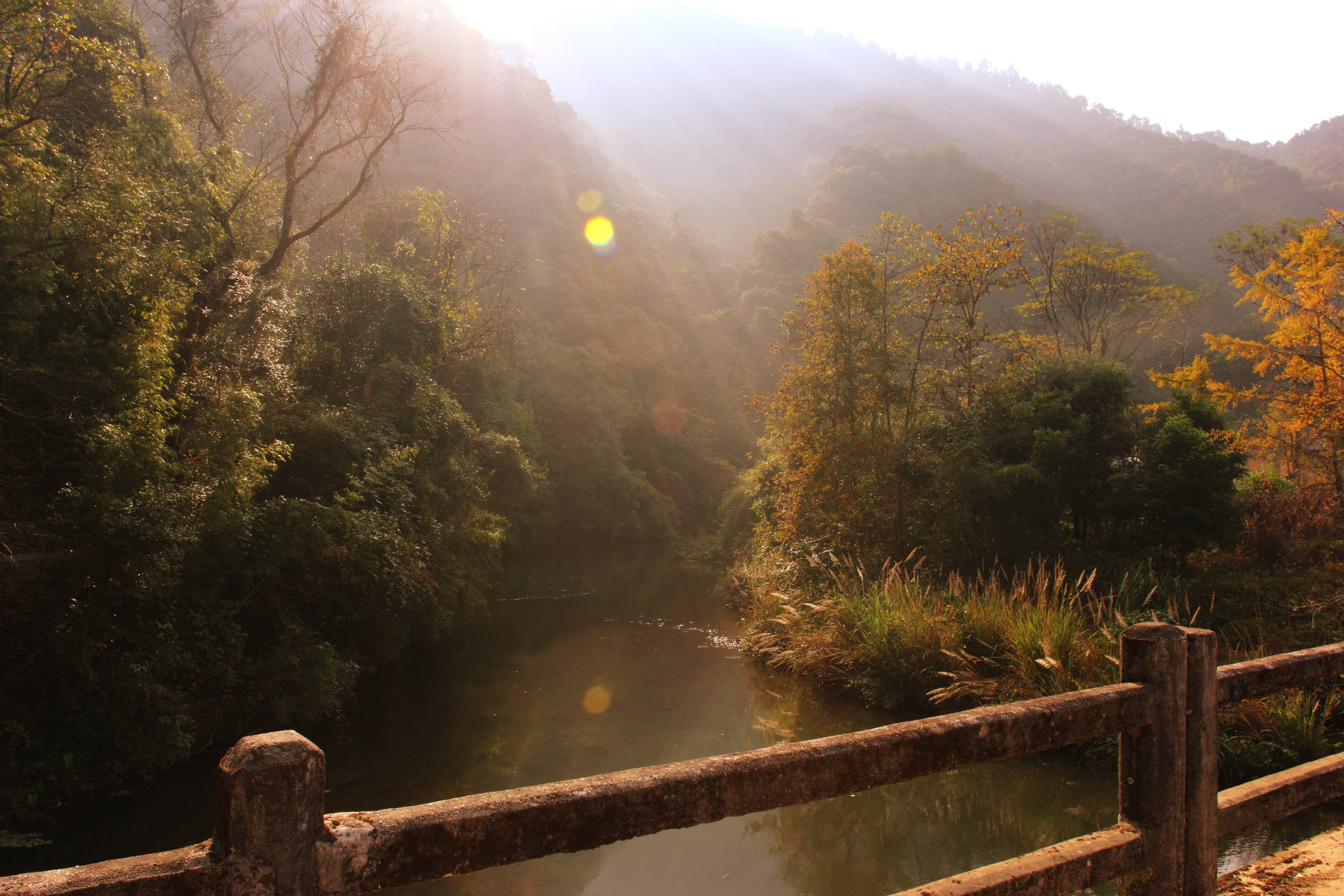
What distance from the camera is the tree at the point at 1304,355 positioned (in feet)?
41.5

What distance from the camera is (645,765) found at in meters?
8.91

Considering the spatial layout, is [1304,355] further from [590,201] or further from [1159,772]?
[590,201]

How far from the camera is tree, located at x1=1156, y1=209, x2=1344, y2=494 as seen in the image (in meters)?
12.7

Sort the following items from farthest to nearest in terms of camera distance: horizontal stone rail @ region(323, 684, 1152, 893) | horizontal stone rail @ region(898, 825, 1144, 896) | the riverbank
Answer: the riverbank → horizontal stone rail @ region(898, 825, 1144, 896) → horizontal stone rail @ region(323, 684, 1152, 893)

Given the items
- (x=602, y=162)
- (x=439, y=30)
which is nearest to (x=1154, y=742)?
(x=439, y=30)

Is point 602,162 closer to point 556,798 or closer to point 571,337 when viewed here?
point 571,337

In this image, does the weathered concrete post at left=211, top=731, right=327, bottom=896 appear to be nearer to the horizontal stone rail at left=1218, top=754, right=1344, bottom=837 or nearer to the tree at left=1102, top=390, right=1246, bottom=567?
the horizontal stone rail at left=1218, top=754, right=1344, bottom=837

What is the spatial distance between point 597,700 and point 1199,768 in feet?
32.4

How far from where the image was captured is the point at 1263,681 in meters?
2.76

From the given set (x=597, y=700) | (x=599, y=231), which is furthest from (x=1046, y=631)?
(x=599, y=231)

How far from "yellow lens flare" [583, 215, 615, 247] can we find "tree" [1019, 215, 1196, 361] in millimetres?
31155

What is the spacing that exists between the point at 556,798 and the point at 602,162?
7552 cm

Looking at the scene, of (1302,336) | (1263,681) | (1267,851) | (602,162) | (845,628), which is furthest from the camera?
(602,162)

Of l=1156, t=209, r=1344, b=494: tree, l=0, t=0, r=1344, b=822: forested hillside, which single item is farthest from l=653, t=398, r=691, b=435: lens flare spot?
l=1156, t=209, r=1344, b=494: tree
